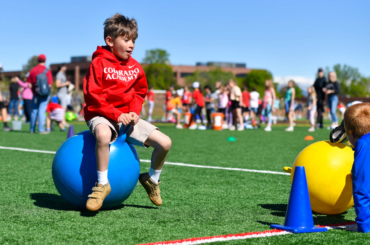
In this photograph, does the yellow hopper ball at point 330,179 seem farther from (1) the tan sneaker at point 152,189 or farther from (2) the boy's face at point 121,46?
(2) the boy's face at point 121,46

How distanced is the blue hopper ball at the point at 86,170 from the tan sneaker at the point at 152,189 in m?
0.17

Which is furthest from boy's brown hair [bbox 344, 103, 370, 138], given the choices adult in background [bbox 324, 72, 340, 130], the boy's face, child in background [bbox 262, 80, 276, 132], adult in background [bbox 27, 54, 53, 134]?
child in background [bbox 262, 80, 276, 132]

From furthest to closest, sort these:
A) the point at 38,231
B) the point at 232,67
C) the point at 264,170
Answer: the point at 232,67
the point at 264,170
the point at 38,231

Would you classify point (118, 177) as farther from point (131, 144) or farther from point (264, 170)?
point (264, 170)

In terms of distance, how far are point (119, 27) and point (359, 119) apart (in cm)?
236

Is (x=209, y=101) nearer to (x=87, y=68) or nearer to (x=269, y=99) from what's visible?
(x=269, y=99)

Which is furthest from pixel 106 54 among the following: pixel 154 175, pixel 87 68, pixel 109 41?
pixel 87 68

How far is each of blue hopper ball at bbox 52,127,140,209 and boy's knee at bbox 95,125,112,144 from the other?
0.70ft

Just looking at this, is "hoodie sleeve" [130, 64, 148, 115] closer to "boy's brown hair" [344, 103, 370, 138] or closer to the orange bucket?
"boy's brown hair" [344, 103, 370, 138]

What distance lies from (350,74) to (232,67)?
165 feet

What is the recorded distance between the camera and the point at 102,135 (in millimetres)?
4309

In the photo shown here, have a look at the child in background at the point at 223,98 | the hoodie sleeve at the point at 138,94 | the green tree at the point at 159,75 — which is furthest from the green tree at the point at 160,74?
the hoodie sleeve at the point at 138,94

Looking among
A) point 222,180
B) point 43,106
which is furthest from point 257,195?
point 43,106

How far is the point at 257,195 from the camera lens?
5.36 m
